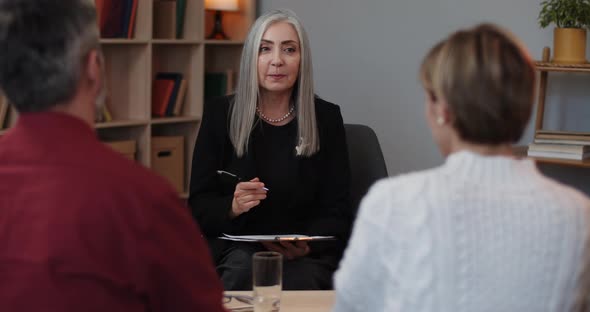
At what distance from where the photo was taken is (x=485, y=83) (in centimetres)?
131

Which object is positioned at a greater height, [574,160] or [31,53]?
[31,53]

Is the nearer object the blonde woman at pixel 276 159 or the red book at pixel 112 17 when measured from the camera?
the blonde woman at pixel 276 159

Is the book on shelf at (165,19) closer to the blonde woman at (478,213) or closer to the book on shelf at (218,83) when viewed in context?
the book on shelf at (218,83)

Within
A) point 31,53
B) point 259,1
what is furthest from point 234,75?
point 31,53

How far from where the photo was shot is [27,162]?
4.10 ft

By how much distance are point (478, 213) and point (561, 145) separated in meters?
2.10

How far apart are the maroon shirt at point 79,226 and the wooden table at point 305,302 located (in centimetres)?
67

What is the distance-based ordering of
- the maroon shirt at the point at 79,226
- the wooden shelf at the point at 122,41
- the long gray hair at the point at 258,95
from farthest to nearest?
1. the wooden shelf at the point at 122,41
2. the long gray hair at the point at 258,95
3. the maroon shirt at the point at 79,226

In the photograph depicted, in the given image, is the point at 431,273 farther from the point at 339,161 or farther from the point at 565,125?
the point at 565,125

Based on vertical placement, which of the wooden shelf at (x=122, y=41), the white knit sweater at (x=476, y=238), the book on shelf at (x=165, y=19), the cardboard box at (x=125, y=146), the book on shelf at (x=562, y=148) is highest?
the book on shelf at (x=165, y=19)

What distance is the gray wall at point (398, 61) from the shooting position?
3623 mm

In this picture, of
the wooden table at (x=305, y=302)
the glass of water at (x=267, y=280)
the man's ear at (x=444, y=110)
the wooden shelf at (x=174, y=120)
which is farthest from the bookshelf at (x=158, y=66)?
the man's ear at (x=444, y=110)

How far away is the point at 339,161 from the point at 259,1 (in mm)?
2008

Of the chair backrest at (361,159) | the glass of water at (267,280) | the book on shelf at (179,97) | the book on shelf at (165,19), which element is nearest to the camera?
the glass of water at (267,280)
